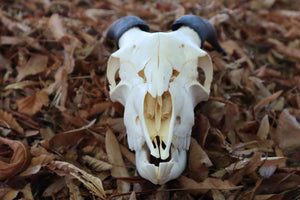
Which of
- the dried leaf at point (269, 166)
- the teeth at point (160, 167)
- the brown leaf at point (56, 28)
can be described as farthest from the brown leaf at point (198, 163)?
the brown leaf at point (56, 28)

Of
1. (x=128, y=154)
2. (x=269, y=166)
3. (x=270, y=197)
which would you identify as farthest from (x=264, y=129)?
(x=128, y=154)

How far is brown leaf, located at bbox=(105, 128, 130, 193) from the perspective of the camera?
896mm

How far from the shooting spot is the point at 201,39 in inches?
42.4

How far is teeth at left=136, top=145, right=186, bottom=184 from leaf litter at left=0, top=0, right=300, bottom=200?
0.11 m

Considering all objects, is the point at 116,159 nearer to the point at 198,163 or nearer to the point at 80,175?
the point at 80,175

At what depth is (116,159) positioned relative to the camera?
960 millimetres

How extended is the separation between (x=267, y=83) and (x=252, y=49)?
0.36m

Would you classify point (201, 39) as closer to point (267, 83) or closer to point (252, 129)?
point (252, 129)

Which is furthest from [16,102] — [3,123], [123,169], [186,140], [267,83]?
[267,83]

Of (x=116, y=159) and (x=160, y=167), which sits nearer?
(x=160, y=167)

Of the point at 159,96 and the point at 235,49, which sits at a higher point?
the point at 159,96

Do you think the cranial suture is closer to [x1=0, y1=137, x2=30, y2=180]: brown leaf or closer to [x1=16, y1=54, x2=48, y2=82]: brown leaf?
[x1=0, y1=137, x2=30, y2=180]: brown leaf

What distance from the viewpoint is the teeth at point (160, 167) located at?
0.69 metres

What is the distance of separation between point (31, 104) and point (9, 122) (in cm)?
11
